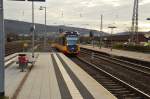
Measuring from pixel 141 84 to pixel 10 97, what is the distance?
9.42 m

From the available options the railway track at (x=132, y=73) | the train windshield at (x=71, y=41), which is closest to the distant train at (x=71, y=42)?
the train windshield at (x=71, y=41)

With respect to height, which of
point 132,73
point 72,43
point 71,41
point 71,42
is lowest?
point 132,73

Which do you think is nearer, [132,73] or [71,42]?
[132,73]

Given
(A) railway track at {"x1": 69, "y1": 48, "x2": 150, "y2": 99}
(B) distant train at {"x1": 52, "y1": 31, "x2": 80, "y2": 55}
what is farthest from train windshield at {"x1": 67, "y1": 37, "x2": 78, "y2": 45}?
(A) railway track at {"x1": 69, "y1": 48, "x2": 150, "y2": 99}

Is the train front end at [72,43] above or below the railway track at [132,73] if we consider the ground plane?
above

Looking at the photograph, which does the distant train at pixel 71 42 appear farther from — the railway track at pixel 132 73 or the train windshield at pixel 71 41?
the railway track at pixel 132 73

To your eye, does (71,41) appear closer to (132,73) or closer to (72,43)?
(72,43)

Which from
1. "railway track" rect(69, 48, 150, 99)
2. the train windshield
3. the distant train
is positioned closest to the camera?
"railway track" rect(69, 48, 150, 99)

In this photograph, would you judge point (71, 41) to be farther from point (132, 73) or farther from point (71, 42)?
point (132, 73)

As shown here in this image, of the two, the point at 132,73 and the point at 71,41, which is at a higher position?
the point at 71,41

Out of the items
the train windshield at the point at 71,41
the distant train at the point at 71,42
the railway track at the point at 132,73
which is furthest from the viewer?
the distant train at the point at 71,42

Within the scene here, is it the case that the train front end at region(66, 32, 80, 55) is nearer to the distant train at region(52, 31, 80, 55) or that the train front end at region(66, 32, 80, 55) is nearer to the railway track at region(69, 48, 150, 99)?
the distant train at region(52, 31, 80, 55)

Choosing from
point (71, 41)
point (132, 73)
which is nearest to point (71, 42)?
point (71, 41)

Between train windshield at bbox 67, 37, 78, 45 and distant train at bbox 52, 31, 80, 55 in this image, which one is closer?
train windshield at bbox 67, 37, 78, 45
